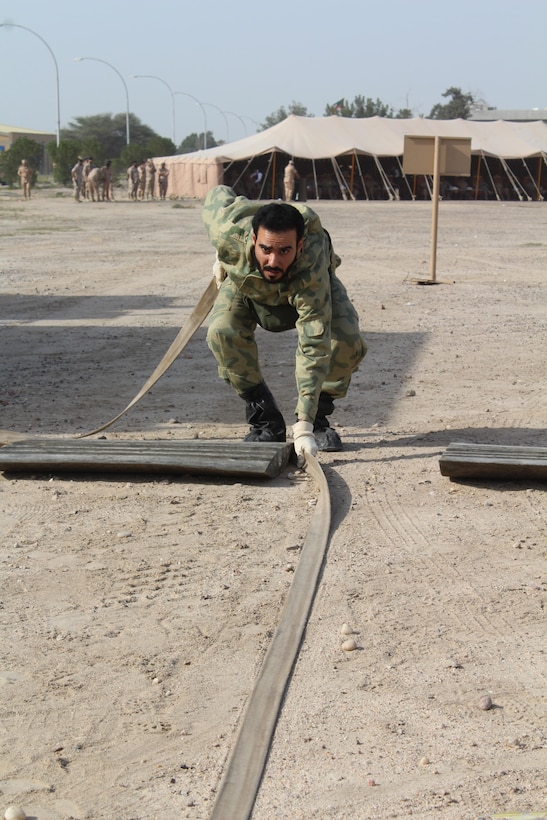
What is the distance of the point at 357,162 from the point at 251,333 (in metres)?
38.1

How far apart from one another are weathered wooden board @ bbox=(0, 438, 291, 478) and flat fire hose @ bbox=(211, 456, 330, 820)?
0.78 meters

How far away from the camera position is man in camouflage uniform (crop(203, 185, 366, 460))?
479 cm

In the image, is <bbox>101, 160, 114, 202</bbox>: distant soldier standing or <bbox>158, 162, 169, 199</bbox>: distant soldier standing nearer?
<bbox>101, 160, 114, 202</bbox>: distant soldier standing

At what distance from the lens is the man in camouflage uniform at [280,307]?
4785 mm

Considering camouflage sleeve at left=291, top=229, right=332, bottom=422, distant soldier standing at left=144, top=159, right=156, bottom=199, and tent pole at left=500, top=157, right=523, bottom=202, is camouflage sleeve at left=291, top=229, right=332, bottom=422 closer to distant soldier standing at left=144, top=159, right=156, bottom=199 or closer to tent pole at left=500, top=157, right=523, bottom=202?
distant soldier standing at left=144, top=159, right=156, bottom=199

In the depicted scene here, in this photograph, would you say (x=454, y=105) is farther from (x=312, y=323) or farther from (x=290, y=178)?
(x=312, y=323)

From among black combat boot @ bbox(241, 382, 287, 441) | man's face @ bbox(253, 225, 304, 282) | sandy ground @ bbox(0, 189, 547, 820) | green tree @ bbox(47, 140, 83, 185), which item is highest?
green tree @ bbox(47, 140, 83, 185)

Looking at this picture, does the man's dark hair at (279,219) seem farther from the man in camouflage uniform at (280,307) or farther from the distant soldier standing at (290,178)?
the distant soldier standing at (290,178)

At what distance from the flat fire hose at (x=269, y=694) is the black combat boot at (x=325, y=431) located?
127 cm

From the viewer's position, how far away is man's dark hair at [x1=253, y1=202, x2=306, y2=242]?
4.68 metres

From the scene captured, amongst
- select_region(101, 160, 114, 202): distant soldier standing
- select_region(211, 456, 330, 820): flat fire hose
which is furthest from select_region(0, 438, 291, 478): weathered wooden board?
select_region(101, 160, 114, 202): distant soldier standing

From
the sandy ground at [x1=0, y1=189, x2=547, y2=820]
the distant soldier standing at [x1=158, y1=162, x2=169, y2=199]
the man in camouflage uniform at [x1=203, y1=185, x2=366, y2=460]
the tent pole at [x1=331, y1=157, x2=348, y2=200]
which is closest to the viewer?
the sandy ground at [x1=0, y1=189, x2=547, y2=820]

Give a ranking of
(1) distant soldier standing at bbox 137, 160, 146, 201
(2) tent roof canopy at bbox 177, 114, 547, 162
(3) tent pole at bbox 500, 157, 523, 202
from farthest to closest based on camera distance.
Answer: (3) tent pole at bbox 500, 157, 523, 202 < (1) distant soldier standing at bbox 137, 160, 146, 201 < (2) tent roof canopy at bbox 177, 114, 547, 162

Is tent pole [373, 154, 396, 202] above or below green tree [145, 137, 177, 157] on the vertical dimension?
below
